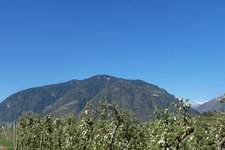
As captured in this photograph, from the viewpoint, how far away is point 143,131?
32375 millimetres

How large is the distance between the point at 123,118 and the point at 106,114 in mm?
1308

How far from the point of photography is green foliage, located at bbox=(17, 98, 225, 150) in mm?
12627

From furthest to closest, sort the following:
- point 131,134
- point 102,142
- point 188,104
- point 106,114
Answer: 1. point 131,134
2. point 106,114
3. point 102,142
4. point 188,104

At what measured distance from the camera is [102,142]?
88.8 ft

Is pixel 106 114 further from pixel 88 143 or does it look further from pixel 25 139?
pixel 25 139

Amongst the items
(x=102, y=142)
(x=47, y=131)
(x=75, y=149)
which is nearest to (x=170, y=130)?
(x=102, y=142)

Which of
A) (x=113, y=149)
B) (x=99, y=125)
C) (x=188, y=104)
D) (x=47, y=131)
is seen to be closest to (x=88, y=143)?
(x=99, y=125)

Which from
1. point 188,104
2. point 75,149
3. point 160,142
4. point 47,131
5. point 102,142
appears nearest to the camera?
point 160,142

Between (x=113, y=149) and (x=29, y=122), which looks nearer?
(x=113, y=149)

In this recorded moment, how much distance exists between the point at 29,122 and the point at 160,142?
79938 mm

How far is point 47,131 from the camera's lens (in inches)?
3327

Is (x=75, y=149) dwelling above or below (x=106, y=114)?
below

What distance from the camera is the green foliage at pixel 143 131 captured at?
41.4ft

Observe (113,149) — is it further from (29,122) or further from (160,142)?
(29,122)
